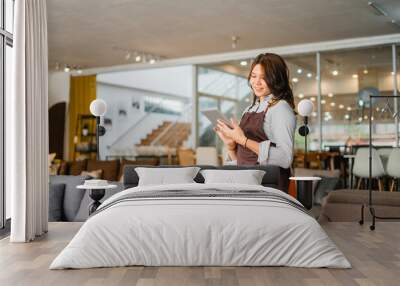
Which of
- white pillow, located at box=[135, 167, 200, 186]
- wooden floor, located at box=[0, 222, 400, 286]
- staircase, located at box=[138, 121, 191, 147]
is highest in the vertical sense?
staircase, located at box=[138, 121, 191, 147]

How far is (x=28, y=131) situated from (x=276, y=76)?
235cm

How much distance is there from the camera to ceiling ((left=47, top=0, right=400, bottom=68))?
7465mm

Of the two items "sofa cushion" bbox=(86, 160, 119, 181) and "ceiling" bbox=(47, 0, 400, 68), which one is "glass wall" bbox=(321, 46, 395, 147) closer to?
"ceiling" bbox=(47, 0, 400, 68)

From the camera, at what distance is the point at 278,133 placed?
192 inches


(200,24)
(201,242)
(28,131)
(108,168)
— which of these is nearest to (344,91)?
(200,24)

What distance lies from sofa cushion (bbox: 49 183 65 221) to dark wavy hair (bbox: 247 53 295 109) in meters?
2.48

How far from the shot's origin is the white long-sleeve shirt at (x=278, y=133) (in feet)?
15.9

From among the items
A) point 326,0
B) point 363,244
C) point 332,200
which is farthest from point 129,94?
point 363,244

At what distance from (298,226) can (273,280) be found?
498 mm

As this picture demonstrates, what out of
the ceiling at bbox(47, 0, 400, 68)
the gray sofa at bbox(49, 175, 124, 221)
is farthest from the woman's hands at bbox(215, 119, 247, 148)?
the ceiling at bbox(47, 0, 400, 68)

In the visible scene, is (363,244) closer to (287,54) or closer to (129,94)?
(287,54)

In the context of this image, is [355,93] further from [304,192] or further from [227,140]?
[227,140]

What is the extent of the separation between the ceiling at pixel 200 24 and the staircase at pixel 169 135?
461cm

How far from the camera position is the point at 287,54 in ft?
34.5
